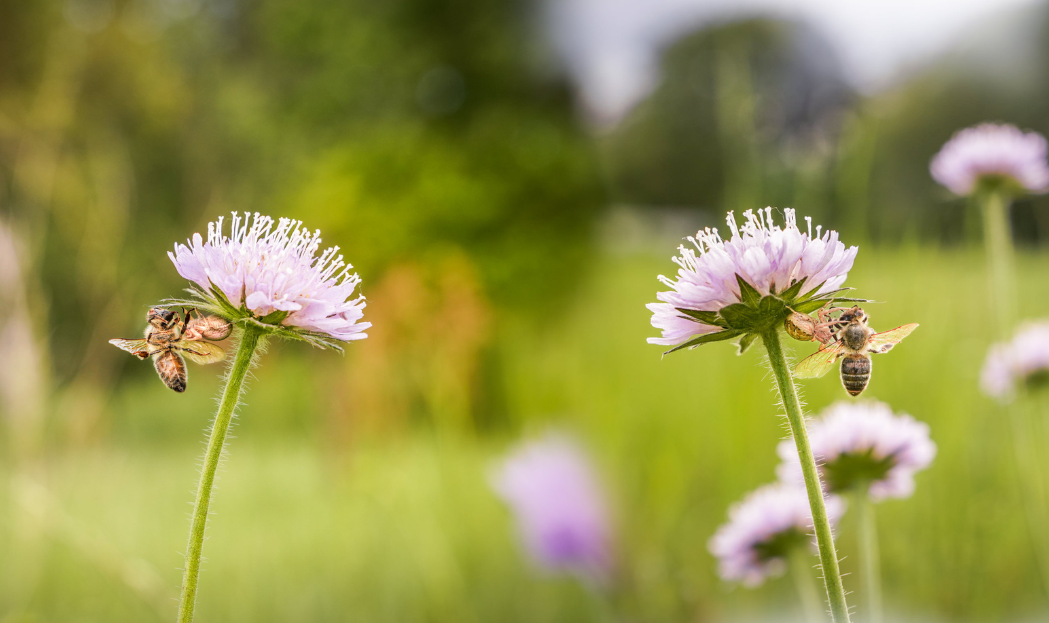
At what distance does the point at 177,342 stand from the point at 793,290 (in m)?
0.29

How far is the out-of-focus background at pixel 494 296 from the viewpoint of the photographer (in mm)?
1313

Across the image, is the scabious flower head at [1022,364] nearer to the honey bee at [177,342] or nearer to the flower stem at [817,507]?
the flower stem at [817,507]

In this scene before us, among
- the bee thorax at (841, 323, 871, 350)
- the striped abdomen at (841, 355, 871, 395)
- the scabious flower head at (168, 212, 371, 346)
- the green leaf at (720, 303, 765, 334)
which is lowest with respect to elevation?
the scabious flower head at (168, 212, 371, 346)

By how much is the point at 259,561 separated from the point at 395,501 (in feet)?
1.30

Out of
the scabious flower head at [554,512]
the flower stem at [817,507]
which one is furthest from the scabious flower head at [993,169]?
the scabious flower head at [554,512]

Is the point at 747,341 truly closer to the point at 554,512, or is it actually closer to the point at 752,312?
the point at 752,312

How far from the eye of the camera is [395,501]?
7.67ft

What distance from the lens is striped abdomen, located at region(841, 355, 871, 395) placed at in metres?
0.40

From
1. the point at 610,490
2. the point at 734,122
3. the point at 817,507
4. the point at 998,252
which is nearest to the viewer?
the point at 817,507

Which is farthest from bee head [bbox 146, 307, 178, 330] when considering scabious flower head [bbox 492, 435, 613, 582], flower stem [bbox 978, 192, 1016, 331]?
scabious flower head [bbox 492, 435, 613, 582]

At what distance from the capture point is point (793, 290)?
1.16 feet

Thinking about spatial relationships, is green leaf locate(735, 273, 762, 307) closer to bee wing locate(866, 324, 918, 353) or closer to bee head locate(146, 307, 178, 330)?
bee wing locate(866, 324, 918, 353)

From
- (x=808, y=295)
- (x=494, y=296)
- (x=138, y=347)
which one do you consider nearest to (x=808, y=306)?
(x=808, y=295)

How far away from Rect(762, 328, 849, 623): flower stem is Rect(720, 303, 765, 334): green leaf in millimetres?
33
